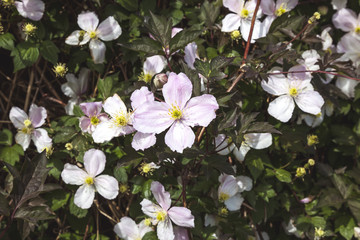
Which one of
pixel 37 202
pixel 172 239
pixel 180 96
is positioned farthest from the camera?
pixel 37 202

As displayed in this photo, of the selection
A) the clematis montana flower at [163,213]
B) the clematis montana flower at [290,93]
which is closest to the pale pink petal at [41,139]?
the clematis montana flower at [163,213]

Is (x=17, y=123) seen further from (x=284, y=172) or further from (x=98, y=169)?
(x=284, y=172)

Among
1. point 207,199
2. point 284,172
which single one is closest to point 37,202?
point 207,199

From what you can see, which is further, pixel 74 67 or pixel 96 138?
pixel 74 67

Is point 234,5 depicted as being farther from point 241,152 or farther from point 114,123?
point 114,123

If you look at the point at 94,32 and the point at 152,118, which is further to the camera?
the point at 94,32

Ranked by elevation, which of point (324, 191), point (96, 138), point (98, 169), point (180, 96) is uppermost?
point (180, 96)

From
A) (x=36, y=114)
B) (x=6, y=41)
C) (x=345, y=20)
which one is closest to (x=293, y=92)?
(x=345, y=20)

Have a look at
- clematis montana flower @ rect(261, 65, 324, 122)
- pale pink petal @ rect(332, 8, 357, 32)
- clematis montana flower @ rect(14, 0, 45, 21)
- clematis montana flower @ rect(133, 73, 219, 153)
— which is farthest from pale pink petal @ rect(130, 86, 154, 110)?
pale pink petal @ rect(332, 8, 357, 32)
